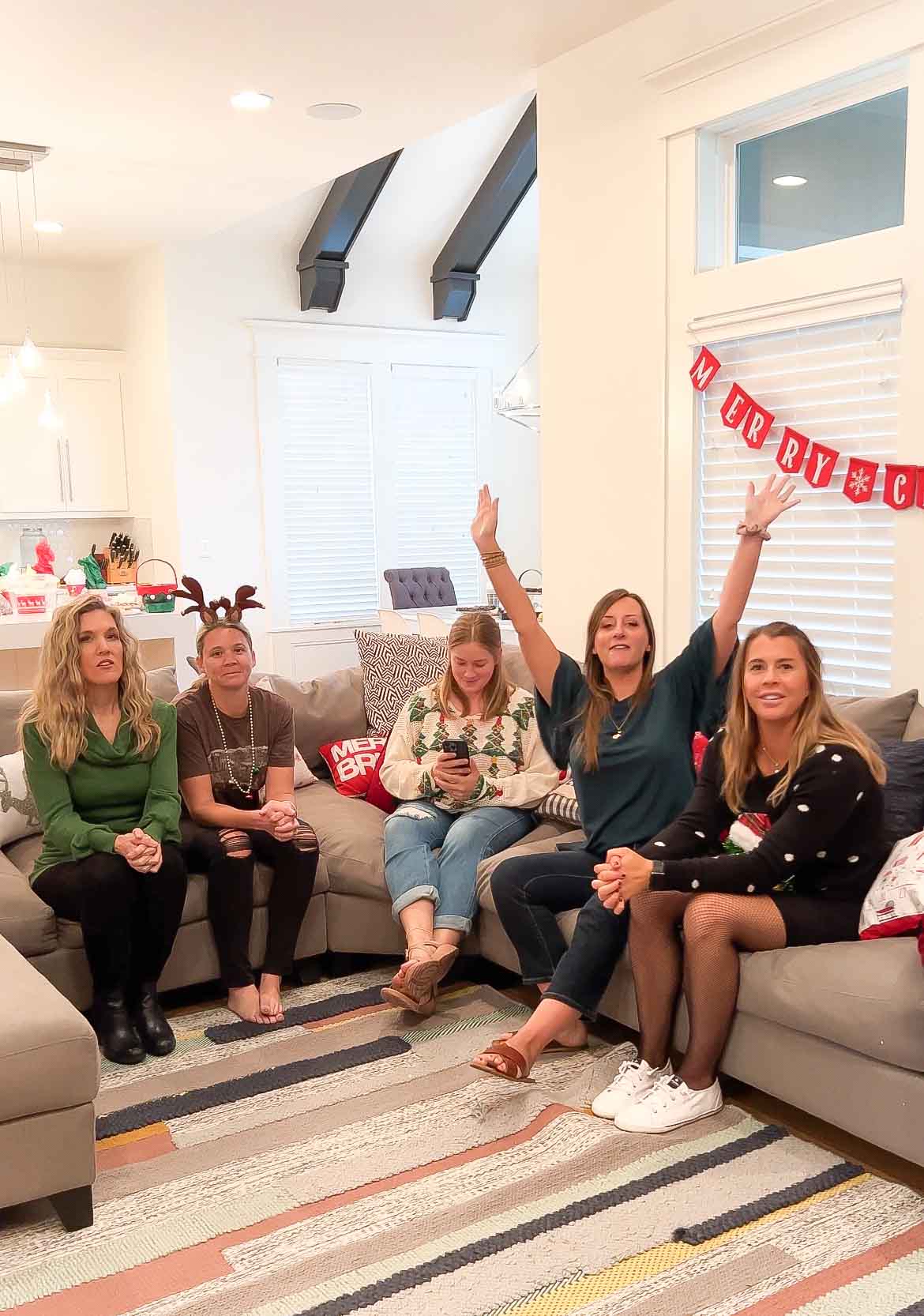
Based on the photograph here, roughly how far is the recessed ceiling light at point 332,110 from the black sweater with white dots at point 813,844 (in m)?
3.28

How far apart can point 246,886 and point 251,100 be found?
9.92 feet

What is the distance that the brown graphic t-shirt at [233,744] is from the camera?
328cm

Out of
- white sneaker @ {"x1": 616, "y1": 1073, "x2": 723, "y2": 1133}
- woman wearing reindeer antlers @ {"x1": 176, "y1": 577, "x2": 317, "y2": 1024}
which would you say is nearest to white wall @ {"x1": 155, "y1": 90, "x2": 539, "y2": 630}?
woman wearing reindeer antlers @ {"x1": 176, "y1": 577, "x2": 317, "y2": 1024}

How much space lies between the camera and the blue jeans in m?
3.07

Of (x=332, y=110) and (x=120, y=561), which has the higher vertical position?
(x=332, y=110)

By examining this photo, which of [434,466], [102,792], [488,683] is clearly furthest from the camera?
[434,466]

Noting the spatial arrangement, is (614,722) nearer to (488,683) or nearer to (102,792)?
(488,683)

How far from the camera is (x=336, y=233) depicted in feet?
22.4

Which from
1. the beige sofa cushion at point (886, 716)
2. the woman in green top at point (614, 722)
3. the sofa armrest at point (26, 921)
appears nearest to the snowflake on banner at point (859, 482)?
the woman in green top at point (614, 722)

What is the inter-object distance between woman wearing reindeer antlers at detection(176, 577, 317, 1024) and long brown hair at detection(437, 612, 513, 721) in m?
0.47

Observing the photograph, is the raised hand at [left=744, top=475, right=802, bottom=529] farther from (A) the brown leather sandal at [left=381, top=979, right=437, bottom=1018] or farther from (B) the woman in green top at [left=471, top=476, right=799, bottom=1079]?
(A) the brown leather sandal at [left=381, top=979, right=437, bottom=1018]

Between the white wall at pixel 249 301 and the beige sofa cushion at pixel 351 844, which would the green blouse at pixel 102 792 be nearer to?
the beige sofa cushion at pixel 351 844

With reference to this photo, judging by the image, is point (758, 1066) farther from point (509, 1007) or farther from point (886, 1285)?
point (509, 1007)

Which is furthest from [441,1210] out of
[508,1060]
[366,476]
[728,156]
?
[366,476]
